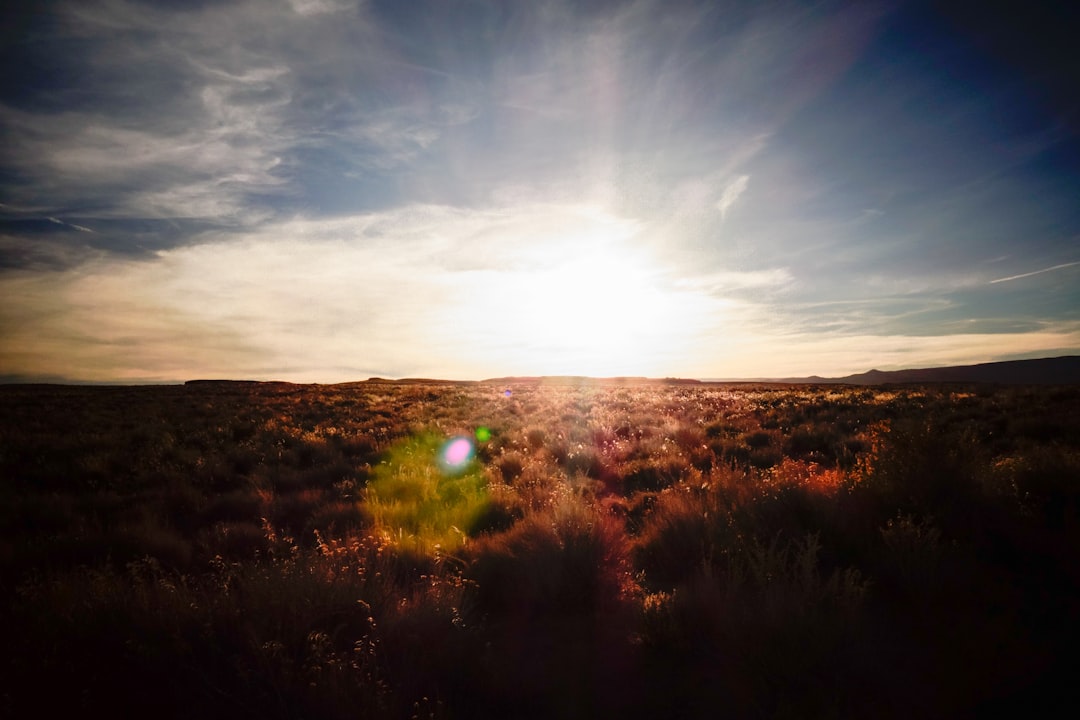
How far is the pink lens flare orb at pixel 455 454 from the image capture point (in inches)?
422

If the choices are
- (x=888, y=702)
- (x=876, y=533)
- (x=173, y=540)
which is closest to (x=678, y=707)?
(x=888, y=702)

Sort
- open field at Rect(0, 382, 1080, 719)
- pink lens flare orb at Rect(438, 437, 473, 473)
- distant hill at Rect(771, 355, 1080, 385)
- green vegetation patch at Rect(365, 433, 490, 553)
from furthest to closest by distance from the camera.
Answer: distant hill at Rect(771, 355, 1080, 385)
pink lens flare orb at Rect(438, 437, 473, 473)
green vegetation patch at Rect(365, 433, 490, 553)
open field at Rect(0, 382, 1080, 719)

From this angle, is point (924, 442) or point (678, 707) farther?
point (924, 442)

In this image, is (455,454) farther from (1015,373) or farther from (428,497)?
(1015,373)

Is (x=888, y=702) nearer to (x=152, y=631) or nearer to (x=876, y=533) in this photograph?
(x=876, y=533)

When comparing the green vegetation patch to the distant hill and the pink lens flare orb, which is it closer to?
the pink lens flare orb

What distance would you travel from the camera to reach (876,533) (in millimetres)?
4652

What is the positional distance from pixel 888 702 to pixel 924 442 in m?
3.43

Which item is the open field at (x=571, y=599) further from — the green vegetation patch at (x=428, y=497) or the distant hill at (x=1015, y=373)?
the distant hill at (x=1015, y=373)

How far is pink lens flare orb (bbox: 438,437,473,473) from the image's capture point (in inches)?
422

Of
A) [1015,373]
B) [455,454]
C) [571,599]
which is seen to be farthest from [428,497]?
[1015,373]

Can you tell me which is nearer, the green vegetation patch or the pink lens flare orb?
the green vegetation patch

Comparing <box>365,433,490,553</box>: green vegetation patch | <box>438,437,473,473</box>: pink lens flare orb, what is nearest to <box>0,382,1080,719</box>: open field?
<box>365,433,490,553</box>: green vegetation patch

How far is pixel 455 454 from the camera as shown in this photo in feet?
40.5
